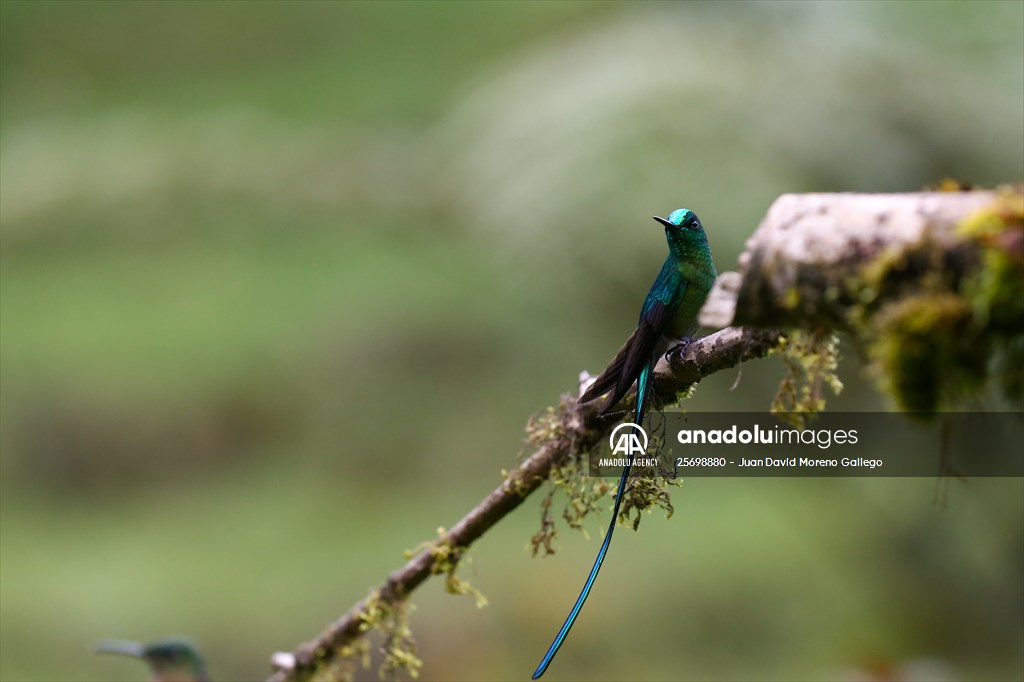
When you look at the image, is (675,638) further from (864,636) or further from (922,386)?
(922,386)

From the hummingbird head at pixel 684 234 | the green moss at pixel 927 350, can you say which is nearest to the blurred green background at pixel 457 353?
the hummingbird head at pixel 684 234

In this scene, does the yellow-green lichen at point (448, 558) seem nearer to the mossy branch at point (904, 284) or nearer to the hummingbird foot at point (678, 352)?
the hummingbird foot at point (678, 352)

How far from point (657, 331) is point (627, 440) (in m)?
0.14

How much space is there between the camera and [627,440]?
128 centimetres

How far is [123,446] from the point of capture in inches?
285

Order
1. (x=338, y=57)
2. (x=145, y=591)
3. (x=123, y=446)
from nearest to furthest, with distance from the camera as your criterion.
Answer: (x=145, y=591)
(x=123, y=446)
(x=338, y=57)

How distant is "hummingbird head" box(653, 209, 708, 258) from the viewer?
54.0 inches

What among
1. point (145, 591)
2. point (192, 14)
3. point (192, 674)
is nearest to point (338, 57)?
point (192, 14)

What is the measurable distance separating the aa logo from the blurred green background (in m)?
2.71

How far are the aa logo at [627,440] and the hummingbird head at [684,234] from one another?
0.25 metres

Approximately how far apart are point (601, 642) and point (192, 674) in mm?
3417

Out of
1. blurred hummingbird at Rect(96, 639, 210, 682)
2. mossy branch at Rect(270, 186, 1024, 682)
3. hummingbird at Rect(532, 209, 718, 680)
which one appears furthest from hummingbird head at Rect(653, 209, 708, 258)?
blurred hummingbird at Rect(96, 639, 210, 682)

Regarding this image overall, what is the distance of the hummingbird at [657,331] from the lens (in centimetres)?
119

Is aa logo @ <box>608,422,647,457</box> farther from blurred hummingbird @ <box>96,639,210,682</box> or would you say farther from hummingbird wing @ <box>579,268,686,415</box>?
blurred hummingbird @ <box>96,639,210,682</box>
